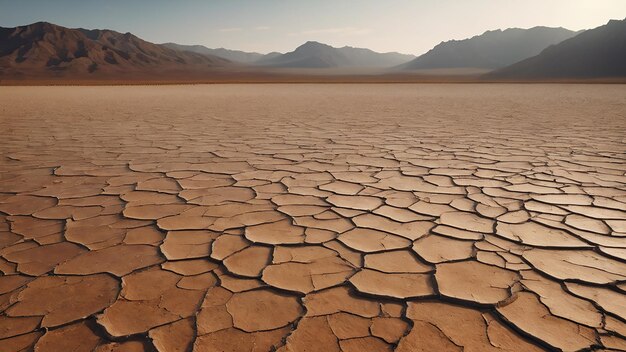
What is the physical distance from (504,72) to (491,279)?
147 feet

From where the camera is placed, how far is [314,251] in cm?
161

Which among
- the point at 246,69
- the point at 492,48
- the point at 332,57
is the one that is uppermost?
the point at 492,48

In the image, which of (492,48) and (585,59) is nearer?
(585,59)

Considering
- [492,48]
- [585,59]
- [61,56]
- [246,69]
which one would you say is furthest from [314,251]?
[492,48]

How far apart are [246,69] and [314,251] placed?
229 ft

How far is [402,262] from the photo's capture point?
59.5 inches

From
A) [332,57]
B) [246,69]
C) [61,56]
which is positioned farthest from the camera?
[332,57]

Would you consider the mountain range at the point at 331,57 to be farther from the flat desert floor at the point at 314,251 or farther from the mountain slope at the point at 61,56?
the flat desert floor at the point at 314,251

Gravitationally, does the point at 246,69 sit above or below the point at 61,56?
below

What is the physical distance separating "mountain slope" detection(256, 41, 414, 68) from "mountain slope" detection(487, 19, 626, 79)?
8463cm

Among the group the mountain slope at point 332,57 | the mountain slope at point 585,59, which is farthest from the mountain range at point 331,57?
the mountain slope at point 585,59

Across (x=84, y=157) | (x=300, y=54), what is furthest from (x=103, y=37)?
(x=84, y=157)

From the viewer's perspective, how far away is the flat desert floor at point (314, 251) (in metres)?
1.12

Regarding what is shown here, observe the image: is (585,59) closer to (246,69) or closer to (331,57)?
(246,69)
